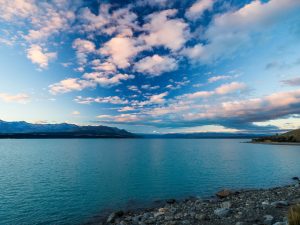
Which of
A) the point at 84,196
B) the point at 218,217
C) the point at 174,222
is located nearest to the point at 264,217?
the point at 218,217

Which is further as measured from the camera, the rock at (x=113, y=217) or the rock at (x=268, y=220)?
the rock at (x=113, y=217)

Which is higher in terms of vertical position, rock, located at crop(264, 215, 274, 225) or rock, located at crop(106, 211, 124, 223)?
rock, located at crop(264, 215, 274, 225)

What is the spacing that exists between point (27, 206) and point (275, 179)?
54.5 meters

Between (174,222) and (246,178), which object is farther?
(246,178)

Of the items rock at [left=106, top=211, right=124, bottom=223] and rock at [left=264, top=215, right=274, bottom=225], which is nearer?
rock at [left=264, top=215, right=274, bottom=225]

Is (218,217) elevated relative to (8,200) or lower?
elevated

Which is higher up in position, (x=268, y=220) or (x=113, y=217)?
(x=268, y=220)

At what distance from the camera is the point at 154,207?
107ft

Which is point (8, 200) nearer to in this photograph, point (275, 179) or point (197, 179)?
point (197, 179)

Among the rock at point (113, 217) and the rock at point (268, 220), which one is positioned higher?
the rock at point (268, 220)

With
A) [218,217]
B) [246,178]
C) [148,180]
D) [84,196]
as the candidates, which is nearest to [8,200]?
[84,196]

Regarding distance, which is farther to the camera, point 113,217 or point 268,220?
point 113,217

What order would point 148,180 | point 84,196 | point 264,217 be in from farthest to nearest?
point 148,180
point 84,196
point 264,217

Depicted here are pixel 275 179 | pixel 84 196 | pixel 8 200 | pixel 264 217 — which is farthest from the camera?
pixel 275 179
